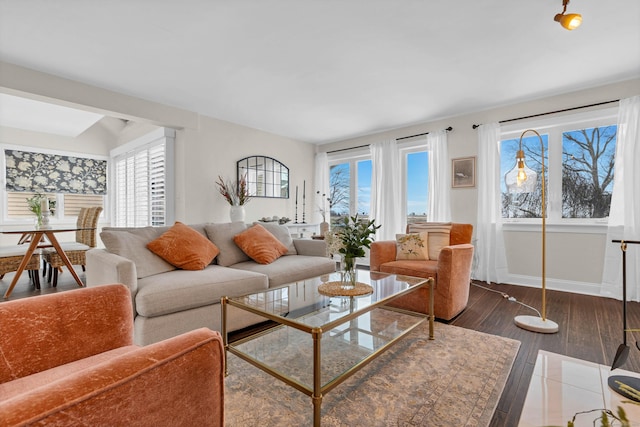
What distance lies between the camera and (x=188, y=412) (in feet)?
2.35

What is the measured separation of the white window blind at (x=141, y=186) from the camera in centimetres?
441

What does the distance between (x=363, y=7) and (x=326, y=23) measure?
310mm

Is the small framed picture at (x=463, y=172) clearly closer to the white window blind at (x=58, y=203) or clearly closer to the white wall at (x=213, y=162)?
the white wall at (x=213, y=162)

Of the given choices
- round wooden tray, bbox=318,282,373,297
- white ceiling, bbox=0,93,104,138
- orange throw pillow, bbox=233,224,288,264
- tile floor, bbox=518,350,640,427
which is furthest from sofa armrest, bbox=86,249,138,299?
white ceiling, bbox=0,93,104,138

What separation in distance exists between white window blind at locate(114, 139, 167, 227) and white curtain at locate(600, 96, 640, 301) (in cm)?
544

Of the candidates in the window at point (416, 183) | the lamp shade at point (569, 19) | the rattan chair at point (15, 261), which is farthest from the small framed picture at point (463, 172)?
the rattan chair at point (15, 261)

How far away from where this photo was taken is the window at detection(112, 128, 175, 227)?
13.9 ft

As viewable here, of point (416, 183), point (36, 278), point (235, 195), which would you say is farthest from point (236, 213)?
point (416, 183)

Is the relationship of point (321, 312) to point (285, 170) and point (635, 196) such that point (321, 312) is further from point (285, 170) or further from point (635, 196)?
point (285, 170)

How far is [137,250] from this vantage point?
2.41 meters

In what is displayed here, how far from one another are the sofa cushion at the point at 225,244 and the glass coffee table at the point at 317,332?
94cm

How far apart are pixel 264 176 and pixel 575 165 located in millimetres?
4293

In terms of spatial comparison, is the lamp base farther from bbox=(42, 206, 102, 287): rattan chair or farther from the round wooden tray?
bbox=(42, 206, 102, 287): rattan chair

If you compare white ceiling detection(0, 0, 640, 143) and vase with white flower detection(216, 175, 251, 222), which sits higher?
white ceiling detection(0, 0, 640, 143)
